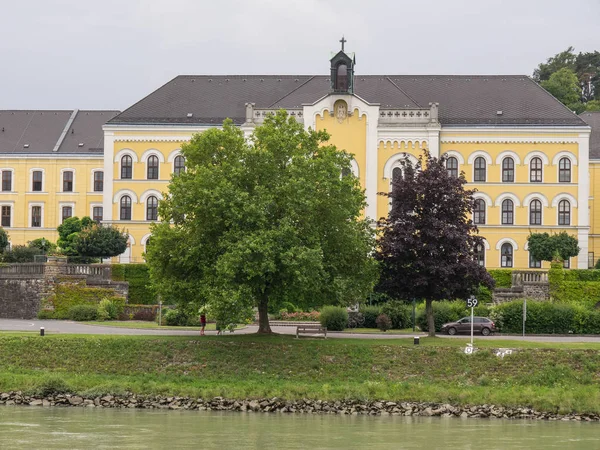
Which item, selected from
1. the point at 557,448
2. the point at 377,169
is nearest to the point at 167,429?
the point at 557,448

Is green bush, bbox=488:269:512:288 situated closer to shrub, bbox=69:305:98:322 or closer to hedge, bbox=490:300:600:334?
hedge, bbox=490:300:600:334

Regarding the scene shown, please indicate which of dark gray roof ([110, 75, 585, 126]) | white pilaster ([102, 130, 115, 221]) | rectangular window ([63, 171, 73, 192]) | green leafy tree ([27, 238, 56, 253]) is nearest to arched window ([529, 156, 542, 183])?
dark gray roof ([110, 75, 585, 126])

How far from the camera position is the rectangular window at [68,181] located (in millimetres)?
93688

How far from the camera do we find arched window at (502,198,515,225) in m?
80.2

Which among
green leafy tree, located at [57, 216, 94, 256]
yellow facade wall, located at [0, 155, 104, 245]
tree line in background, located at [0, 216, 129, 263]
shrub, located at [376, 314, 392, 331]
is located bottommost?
shrub, located at [376, 314, 392, 331]

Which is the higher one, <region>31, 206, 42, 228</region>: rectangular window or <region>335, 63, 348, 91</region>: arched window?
<region>335, 63, 348, 91</region>: arched window

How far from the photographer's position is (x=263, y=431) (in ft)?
119

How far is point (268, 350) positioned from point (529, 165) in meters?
38.4

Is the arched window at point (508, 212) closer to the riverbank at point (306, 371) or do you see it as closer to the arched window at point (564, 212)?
the arched window at point (564, 212)

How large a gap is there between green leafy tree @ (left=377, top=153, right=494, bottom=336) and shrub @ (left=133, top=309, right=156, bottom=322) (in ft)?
56.7

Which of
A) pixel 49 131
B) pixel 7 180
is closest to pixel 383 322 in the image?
pixel 7 180

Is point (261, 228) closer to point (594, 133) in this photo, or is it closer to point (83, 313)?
point (83, 313)

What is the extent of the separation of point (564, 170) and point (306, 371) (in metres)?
39.9

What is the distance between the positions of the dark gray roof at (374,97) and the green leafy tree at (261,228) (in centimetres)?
3295
